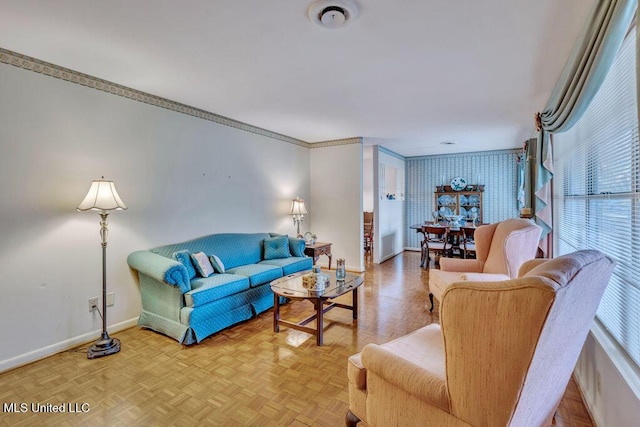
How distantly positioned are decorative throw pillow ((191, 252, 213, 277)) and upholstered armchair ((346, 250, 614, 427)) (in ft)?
7.83

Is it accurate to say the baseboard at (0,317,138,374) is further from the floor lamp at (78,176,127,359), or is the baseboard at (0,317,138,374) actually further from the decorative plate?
the decorative plate

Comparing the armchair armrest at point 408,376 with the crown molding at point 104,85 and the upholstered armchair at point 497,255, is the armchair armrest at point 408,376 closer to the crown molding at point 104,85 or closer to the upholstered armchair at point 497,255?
the upholstered armchair at point 497,255

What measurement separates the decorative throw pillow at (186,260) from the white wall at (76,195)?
0.44 metres

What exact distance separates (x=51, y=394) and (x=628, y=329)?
342 cm

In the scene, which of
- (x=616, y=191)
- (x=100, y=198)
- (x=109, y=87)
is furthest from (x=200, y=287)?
(x=616, y=191)

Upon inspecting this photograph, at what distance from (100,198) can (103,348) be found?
4.09ft

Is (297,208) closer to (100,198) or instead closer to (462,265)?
(462,265)

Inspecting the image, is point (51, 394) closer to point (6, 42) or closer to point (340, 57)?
point (6, 42)

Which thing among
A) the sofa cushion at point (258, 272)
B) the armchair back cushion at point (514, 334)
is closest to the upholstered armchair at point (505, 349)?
the armchair back cushion at point (514, 334)

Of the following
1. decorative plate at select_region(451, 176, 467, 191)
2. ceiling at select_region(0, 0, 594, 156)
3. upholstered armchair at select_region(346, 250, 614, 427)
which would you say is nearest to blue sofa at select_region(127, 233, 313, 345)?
ceiling at select_region(0, 0, 594, 156)

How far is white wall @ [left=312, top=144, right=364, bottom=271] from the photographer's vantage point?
5.38 metres

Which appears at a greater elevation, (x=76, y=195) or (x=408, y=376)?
(x=76, y=195)

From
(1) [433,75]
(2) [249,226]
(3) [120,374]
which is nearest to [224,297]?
(3) [120,374]

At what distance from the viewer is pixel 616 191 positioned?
5.65 ft
